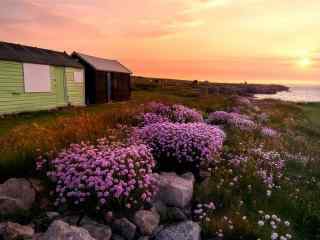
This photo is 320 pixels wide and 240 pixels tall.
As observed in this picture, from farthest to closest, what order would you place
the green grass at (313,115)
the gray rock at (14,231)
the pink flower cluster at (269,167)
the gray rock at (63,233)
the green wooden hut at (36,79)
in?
the green grass at (313,115) → the green wooden hut at (36,79) → the pink flower cluster at (269,167) → the gray rock at (14,231) → the gray rock at (63,233)

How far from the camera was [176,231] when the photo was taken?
448 centimetres

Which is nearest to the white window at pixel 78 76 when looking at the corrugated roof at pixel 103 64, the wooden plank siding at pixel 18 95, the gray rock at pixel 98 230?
the corrugated roof at pixel 103 64

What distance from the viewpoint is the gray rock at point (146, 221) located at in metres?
4.45

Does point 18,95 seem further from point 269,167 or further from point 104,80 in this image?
point 269,167

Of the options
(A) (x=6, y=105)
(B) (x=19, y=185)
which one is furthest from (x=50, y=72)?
(B) (x=19, y=185)

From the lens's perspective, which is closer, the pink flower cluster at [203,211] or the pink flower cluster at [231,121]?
the pink flower cluster at [203,211]

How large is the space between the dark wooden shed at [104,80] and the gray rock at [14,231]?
23615 mm

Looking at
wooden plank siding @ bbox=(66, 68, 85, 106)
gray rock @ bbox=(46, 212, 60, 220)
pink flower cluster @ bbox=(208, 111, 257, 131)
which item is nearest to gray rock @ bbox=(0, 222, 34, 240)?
gray rock @ bbox=(46, 212, 60, 220)

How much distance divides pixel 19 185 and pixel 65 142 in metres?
1.54

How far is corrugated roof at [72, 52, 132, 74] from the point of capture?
88.9 feet

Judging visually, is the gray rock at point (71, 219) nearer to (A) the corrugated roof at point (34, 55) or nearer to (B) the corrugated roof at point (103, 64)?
(A) the corrugated roof at point (34, 55)

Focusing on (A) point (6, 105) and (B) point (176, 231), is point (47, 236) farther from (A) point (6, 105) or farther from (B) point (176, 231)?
(A) point (6, 105)

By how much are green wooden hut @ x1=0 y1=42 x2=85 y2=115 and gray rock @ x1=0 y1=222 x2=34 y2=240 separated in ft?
49.3

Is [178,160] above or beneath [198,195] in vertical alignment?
above
